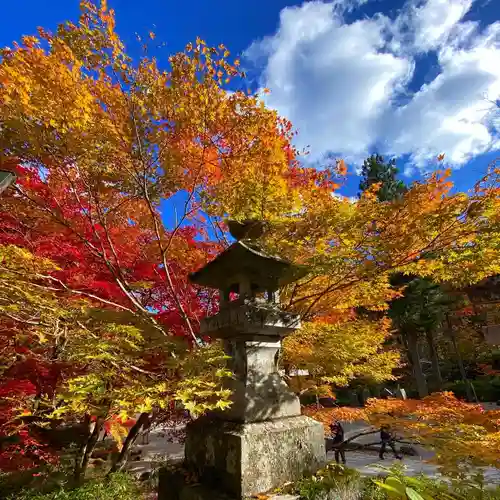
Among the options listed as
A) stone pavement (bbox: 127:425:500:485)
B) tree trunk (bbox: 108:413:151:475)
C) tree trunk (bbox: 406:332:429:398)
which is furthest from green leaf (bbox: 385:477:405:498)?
tree trunk (bbox: 406:332:429:398)

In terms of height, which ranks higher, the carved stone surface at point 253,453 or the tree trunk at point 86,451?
the carved stone surface at point 253,453

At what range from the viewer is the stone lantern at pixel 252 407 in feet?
11.4

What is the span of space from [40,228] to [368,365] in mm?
7063

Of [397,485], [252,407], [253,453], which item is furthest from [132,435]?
[397,485]

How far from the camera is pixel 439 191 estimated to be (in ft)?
15.2

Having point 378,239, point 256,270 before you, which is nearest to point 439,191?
point 378,239

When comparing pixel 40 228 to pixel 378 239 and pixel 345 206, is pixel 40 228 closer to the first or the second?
pixel 345 206

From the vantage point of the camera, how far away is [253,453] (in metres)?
3.44

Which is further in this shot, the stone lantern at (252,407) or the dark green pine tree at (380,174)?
the dark green pine tree at (380,174)

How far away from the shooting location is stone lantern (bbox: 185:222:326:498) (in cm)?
347

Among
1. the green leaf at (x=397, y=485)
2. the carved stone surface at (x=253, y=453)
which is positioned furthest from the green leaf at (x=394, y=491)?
the carved stone surface at (x=253, y=453)

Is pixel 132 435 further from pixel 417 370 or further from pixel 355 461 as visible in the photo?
pixel 417 370

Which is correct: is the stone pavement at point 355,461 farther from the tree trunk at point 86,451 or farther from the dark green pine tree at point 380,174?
the dark green pine tree at point 380,174

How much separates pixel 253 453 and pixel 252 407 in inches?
19.1
